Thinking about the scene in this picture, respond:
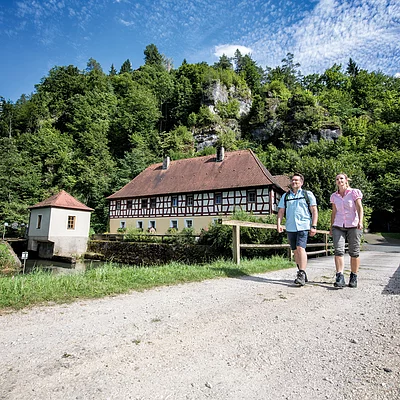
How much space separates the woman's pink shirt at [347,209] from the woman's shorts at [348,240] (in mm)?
99

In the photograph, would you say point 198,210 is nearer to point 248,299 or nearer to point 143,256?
point 143,256

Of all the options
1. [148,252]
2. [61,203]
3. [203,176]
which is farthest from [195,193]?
[61,203]

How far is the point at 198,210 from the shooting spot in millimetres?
27203

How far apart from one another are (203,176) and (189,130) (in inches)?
945

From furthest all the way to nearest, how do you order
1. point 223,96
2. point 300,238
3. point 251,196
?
point 223,96 < point 251,196 < point 300,238

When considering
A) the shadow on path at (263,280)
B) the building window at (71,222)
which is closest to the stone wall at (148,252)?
the building window at (71,222)

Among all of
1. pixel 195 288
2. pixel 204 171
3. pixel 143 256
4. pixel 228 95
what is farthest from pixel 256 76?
pixel 195 288

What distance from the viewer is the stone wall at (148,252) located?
1741cm

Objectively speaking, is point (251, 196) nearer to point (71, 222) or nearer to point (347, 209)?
point (71, 222)

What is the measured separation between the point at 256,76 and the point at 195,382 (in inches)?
2982

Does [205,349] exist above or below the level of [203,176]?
below

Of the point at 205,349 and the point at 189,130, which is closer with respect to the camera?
the point at 205,349

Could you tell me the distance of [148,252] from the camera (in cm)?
2156

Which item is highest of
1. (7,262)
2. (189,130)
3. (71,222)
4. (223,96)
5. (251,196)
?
(223,96)
